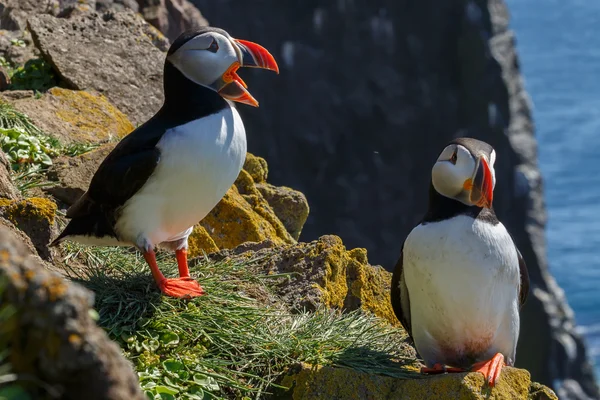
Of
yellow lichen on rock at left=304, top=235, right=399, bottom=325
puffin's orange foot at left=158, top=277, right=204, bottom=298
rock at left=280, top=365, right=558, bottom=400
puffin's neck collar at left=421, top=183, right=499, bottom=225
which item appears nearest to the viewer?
rock at left=280, top=365, right=558, bottom=400

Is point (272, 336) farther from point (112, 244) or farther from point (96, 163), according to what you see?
point (96, 163)

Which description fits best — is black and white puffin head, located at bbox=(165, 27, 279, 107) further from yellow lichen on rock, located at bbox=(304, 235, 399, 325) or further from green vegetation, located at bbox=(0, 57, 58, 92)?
green vegetation, located at bbox=(0, 57, 58, 92)

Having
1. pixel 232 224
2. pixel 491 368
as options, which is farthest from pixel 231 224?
pixel 491 368

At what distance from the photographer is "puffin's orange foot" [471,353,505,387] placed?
516cm

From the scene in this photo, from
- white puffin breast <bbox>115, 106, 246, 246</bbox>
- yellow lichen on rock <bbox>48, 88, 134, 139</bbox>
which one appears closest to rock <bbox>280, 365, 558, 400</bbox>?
white puffin breast <bbox>115, 106, 246, 246</bbox>

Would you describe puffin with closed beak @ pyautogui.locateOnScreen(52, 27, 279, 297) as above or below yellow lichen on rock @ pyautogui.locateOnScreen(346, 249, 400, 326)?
above

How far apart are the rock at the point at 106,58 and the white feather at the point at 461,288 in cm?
450

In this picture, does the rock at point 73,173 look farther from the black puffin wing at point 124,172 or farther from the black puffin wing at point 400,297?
the black puffin wing at point 400,297

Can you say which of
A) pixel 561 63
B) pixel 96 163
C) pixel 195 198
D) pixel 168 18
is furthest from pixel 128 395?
pixel 561 63

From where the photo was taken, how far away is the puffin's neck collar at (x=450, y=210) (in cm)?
557

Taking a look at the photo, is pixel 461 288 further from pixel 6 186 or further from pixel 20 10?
pixel 20 10

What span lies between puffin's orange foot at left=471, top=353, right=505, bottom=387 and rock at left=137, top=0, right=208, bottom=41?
7935mm

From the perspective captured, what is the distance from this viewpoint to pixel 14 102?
333 inches

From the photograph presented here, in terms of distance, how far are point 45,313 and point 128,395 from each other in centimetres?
30
